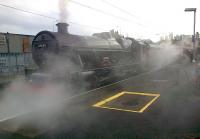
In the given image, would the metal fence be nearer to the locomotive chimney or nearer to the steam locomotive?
the steam locomotive

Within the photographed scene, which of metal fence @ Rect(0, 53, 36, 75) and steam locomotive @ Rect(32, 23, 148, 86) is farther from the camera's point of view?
metal fence @ Rect(0, 53, 36, 75)

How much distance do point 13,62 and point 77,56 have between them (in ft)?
48.0

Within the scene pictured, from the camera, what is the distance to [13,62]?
2541cm

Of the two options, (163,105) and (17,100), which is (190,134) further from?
(17,100)

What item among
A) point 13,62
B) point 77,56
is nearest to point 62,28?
point 77,56

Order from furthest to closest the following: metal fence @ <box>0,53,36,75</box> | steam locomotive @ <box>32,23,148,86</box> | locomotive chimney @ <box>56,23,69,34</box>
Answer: metal fence @ <box>0,53,36,75</box>, locomotive chimney @ <box>56,23,69,34</box>, steam locomotive @ <box>32,23,148,86</box>

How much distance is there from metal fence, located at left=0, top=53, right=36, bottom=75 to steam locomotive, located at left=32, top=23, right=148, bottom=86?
963 cm

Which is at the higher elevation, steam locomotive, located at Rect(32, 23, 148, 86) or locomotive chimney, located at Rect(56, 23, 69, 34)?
locomotive chimney, located at Rect(56, 23, 69, 34)

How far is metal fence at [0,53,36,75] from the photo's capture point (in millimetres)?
23734

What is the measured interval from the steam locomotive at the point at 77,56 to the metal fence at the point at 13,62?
9.63 meters

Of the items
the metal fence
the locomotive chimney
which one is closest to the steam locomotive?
the locomotive chimney

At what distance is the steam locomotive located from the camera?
12.4 meters

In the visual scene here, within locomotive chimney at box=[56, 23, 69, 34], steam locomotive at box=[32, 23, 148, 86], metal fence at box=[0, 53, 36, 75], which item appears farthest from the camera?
metal fence at box=[0, 53, 36, 75]

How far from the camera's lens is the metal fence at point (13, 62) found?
77.9 ft
